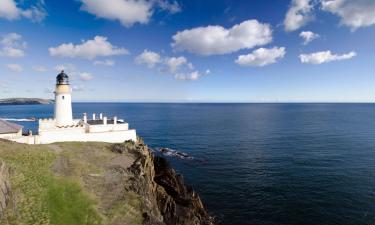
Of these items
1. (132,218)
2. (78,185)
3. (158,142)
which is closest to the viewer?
(132,218)

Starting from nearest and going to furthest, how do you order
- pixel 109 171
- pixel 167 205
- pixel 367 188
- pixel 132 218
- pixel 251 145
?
pixel 132 218, pixel 109 171, pixel 167 205, pixel 367 188, pixel 251 145

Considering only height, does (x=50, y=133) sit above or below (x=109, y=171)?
above

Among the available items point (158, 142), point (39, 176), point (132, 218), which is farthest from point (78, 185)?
point (158, 142)

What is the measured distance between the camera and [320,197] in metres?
41.7

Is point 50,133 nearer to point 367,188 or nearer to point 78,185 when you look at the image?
point 78,185

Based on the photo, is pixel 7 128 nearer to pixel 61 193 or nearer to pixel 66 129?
pixel 66 129

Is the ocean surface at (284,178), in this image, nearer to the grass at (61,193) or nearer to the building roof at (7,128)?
the grass at (61,193)

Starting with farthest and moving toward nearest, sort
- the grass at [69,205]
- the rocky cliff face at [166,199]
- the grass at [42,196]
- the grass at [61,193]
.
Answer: the rocky cliff face at [166,199] → the grass at [69,205] → the grass at [61,193] → the grass at [42,196]

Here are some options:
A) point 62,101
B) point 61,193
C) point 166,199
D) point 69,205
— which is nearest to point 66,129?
point 62,101

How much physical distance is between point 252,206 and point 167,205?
13454 mm

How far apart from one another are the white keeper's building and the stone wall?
54.6 ft

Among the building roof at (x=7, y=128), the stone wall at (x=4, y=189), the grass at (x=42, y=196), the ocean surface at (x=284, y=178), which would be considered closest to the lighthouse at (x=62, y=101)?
the building roof at (x=7, y=128)

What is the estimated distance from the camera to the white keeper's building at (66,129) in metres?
41.8

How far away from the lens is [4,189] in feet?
73.7
